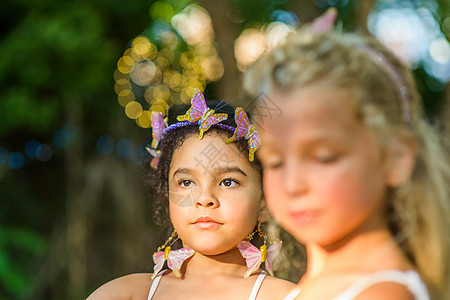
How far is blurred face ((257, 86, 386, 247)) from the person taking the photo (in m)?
1.10

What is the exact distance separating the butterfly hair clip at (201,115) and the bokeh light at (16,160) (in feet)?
17.7

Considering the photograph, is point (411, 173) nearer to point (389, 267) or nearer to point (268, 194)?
point (389, 267)

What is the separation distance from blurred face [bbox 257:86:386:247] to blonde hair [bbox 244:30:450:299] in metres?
0.03

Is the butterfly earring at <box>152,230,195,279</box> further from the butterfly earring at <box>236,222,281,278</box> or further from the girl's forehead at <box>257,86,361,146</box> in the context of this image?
the girl's forehead at <box>257,86,361,146</box>

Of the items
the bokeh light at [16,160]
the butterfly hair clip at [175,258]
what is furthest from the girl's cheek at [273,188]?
the bokeh light at [16,160]

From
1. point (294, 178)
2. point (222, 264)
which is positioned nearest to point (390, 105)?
point (294, 178)

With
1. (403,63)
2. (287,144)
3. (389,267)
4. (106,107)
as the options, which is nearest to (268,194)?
(287,144)

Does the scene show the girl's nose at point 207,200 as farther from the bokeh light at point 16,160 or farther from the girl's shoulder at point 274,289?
the bokeh light at point 16,160

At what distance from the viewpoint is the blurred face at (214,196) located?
185 centimetres

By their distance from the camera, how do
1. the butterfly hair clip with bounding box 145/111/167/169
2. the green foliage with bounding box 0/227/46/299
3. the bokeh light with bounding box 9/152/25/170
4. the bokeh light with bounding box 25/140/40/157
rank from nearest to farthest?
the butterfly hair clip with bounding box 145/111/167/169 → the green foliage with bounding box 0/227/46/299 → the bokeh light with bounding box 9/152/25/170 → the bokeh light with bounding box 25/140/40/157

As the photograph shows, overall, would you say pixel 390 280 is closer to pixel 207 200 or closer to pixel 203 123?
pixel 207 200

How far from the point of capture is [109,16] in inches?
282

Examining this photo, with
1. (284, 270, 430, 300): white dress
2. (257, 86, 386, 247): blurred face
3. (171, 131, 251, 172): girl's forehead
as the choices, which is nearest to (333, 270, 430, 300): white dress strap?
(284, 270, 430, 300): white dress

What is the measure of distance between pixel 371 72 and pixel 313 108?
16cm
